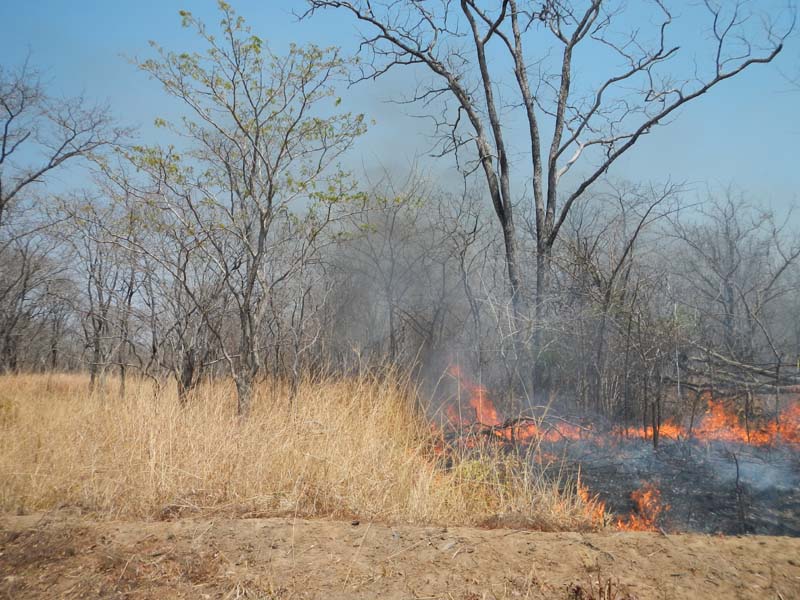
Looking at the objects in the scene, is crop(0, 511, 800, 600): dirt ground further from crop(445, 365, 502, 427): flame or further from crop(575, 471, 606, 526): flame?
crop(445, 365, 502, 427): flame

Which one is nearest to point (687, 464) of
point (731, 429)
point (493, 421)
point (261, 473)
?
point (731, 429)

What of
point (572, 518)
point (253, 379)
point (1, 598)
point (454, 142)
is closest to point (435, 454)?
point (572, 518)

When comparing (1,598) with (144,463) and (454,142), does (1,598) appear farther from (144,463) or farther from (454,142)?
(454,142)

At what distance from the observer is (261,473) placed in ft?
16.1

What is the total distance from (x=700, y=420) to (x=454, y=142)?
736 centimetres

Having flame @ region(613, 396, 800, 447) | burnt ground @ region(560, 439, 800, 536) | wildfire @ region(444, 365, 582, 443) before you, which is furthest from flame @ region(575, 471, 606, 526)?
flame @ region(613, 396, 800, 447)

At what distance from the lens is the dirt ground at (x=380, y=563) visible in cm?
314

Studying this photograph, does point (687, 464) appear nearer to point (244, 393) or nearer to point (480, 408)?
point (480, 408)

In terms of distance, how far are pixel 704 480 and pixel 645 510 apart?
81 cm

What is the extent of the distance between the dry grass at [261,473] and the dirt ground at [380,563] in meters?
0.57

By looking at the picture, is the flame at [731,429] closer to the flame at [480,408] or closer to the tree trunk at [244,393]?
the flame at [480,408]

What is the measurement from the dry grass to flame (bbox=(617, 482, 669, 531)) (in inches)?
21.9

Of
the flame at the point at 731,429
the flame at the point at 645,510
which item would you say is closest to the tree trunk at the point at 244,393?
the flame at the point at 645,510

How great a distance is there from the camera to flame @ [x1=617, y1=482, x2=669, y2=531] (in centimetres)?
522
